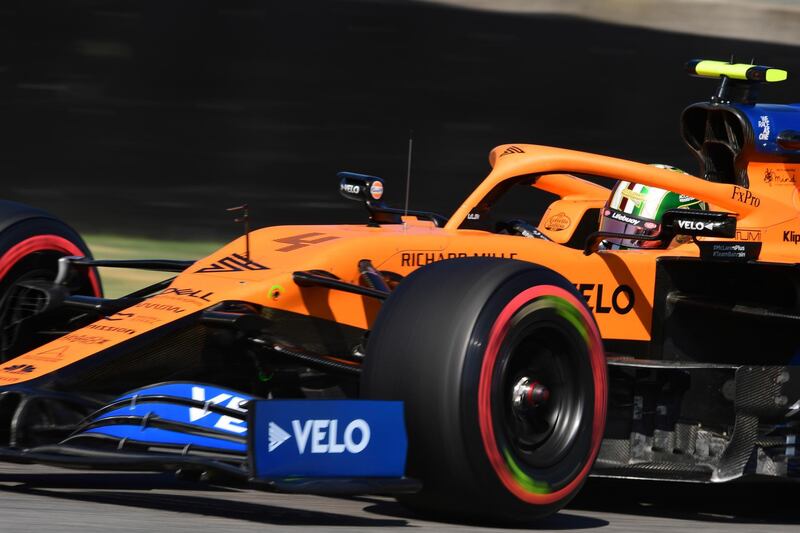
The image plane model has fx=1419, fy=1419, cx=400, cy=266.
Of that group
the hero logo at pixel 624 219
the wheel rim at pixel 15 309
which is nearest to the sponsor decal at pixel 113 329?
the wheel rim at pixel 15 309

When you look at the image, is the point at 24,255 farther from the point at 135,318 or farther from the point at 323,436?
the point at 323,436

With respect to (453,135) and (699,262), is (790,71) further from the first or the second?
(699,262)

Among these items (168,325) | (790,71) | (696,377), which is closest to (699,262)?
(696,377)

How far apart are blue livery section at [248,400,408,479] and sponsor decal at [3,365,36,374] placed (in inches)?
54.2

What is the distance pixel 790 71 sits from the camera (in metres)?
13.4

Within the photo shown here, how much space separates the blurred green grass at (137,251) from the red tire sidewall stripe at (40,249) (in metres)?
4.46

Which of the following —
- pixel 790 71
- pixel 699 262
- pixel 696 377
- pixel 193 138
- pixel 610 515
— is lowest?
pixel 610 515

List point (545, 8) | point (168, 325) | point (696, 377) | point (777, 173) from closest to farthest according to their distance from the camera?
1. point (168, 325)
2. point (696, 377)
3. point (777, 173)
4. point (545, 8)

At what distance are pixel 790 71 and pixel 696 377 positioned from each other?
8.11 metres

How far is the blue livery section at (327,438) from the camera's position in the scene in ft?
14.6

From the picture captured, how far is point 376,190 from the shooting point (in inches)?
259

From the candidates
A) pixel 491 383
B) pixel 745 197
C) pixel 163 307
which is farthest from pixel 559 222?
pixel 491 383

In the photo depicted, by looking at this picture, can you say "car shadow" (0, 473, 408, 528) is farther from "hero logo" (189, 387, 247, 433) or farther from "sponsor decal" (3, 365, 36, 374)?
"sponsor decal" (3, 365, 36, 374)

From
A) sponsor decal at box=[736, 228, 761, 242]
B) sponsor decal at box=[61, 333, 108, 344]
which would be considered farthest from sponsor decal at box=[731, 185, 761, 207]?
sponsor decal at box=[61, 333, 108, 344]
